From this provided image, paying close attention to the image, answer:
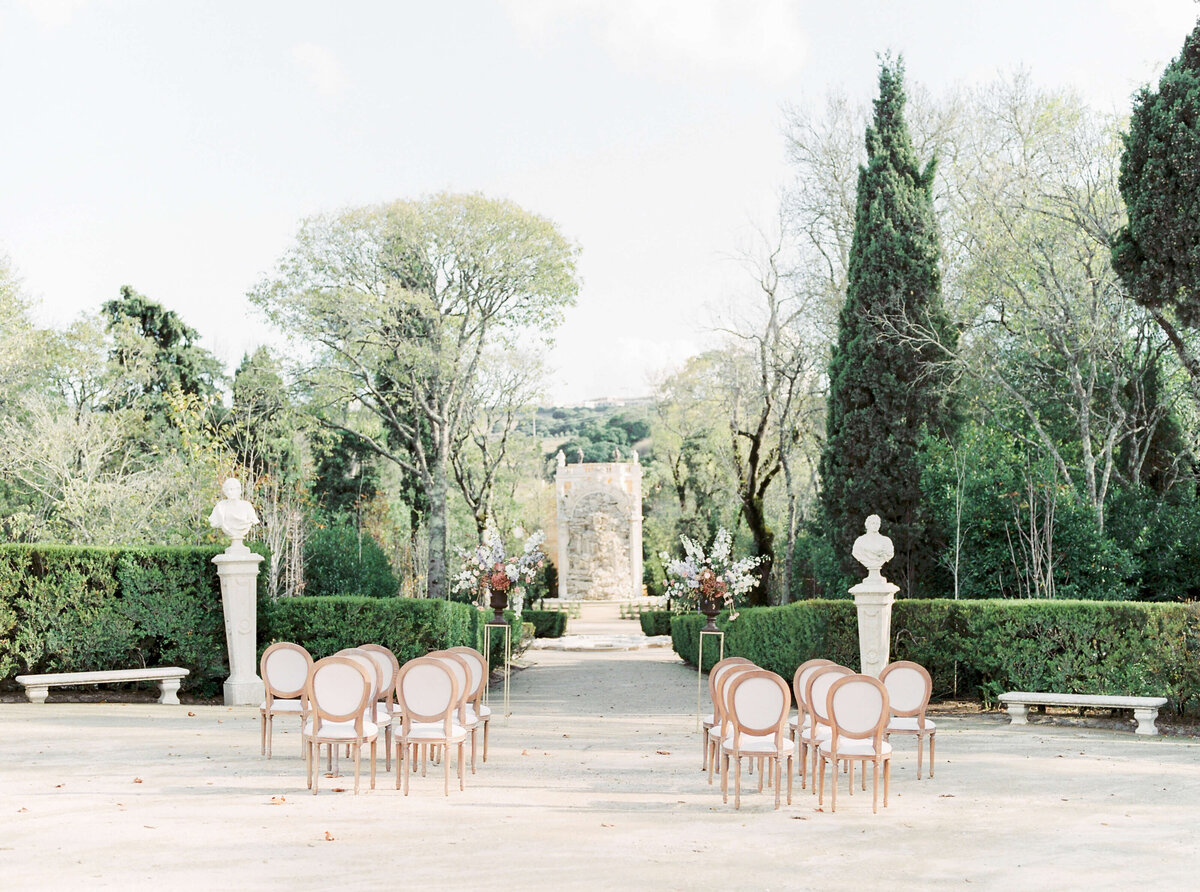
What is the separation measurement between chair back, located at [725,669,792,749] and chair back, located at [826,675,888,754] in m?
0.29

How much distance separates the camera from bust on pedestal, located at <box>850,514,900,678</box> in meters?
10.0

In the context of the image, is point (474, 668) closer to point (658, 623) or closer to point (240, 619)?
point (240, 619)

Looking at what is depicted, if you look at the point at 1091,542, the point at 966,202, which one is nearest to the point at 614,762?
the point at 1091,542

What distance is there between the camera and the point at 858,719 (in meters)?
6.01

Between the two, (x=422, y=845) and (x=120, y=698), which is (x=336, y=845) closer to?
(x=422, y=845)

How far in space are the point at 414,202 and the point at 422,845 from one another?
19.7 meters

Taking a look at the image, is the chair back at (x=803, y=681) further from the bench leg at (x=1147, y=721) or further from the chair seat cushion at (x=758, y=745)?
the bench leg at (x=1147, y=721)

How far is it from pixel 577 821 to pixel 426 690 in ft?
4.86

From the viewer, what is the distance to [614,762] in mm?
7457

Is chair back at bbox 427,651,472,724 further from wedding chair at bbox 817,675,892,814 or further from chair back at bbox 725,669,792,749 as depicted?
wedding chair at bbox 817,675,892,814

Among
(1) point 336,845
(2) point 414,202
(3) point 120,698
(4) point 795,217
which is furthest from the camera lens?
(2) point 414,202

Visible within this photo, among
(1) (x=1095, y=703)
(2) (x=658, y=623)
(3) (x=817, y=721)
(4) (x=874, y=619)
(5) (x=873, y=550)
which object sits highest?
(5) (x=873, y=550)

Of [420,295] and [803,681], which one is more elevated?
[420,295]

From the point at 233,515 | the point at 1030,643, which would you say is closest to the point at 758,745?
the point at 1030,643
